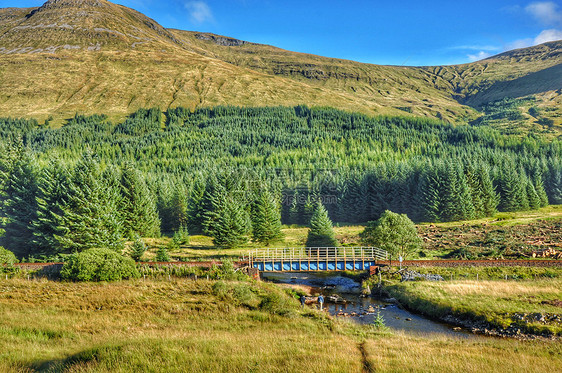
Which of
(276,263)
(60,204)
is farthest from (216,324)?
(60,204)

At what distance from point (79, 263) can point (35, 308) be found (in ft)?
32.1

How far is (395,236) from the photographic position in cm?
5131

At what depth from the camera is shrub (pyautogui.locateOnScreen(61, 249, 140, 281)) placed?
35500 mm

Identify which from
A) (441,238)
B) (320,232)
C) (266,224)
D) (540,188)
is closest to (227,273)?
(320,232)

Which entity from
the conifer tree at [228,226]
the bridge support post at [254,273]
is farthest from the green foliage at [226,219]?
the bridge support post at [254,273]

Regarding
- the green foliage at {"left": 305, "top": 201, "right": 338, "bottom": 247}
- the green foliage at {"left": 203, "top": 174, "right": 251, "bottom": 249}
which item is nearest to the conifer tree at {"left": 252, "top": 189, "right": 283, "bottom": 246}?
the green foliage at {"left": 203, "top": 174, "right": 251, "bottom": 249}

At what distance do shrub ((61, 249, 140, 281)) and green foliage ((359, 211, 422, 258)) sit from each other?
33.6m

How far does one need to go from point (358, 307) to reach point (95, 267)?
26821 mm

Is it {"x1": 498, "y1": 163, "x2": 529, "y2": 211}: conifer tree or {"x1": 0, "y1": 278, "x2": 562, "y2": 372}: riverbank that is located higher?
{"x1": 498, "y1": 163, "x2": 529, "y2": 211}: conifer tree

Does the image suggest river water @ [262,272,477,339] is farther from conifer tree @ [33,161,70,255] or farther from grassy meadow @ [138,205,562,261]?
conifer tree @ [33,161,70,255]

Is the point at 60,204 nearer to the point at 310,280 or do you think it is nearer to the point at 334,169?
the point at 310,280

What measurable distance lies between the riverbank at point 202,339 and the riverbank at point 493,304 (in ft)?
14.8

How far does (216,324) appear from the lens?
2327 cm

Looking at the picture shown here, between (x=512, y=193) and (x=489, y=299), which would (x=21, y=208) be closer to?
(x=489, y=299)
